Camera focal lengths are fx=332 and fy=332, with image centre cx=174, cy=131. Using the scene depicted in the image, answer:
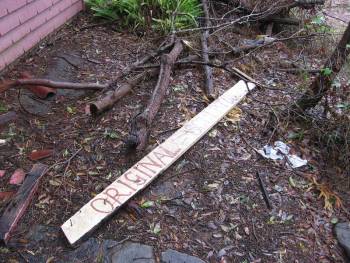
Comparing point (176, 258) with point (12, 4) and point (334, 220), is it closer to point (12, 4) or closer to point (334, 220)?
point (334, 220)

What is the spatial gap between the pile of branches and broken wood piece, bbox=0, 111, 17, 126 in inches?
12.7

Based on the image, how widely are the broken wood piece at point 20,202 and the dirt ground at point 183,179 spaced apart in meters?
0.05

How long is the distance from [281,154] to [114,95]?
176 centimetres

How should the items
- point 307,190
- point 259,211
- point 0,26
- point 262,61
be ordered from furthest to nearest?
point 262,61
point 0,26
point 307,190
point 259,211

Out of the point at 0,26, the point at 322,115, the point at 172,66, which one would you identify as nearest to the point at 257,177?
the point at 322,115

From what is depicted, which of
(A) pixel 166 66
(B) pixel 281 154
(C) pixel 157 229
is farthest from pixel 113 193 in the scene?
(A) pixel 166 66

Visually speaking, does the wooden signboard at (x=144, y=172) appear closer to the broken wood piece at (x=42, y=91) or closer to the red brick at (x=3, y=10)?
the broken wood piece at (x=42, y=91)

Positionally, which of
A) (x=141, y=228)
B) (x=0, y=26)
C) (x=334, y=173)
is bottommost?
(x=334, y=173)

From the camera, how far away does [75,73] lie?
3998 millimetres

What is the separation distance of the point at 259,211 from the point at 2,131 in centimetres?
237

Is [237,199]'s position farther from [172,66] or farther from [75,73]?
[75,73]

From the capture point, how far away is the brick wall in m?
3.54

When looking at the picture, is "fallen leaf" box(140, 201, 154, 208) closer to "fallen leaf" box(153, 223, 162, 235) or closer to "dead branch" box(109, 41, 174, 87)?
"fallen leaf" box(153, 223, 162, 235)

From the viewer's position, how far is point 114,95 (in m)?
3.39
